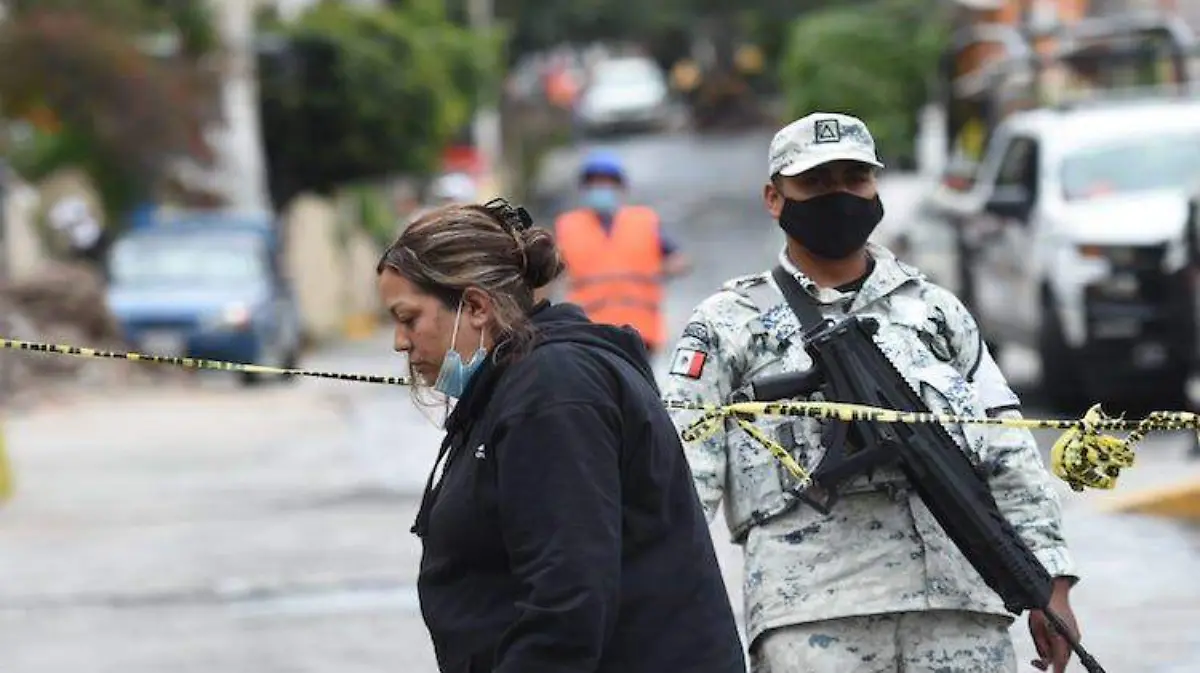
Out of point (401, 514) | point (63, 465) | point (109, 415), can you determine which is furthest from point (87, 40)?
point (401, 514)

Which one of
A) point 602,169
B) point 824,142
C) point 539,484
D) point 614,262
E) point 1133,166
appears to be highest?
point 1133,166

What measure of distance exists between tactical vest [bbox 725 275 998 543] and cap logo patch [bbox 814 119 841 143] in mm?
311

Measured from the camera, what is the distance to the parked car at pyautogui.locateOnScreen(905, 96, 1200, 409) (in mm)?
14219

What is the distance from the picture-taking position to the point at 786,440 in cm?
467

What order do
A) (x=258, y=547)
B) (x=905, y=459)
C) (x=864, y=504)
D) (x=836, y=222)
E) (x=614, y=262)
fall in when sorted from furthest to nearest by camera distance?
(x=258, y=547) → (x=614, y=262) → (x=836, y=222) → (x=864, y=504) → (x=905, y=459)

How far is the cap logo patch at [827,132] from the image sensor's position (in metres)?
4.72

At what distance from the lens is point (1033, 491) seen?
4.68 m

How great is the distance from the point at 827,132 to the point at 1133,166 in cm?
1090

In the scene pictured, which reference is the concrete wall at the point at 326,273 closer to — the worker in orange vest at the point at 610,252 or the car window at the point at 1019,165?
the car window at the point at 1019,165

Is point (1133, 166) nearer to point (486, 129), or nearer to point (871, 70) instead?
point (871, 70)

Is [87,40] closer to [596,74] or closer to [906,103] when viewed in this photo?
[906,103]

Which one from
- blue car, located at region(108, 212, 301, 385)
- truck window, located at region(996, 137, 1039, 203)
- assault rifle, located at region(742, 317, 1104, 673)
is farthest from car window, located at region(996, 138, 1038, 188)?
assault rifle, located at region(742, 317, 1104, 673)

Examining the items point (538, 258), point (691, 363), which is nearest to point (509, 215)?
point (538, 258)

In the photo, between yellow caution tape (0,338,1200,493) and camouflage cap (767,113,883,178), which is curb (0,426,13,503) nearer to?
yellow caution tape (0,338,1200,493)
